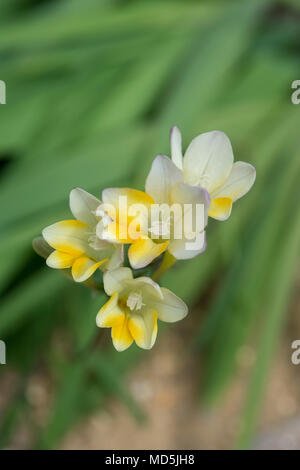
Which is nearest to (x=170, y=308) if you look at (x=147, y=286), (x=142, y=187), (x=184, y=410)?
(x=147, y=286)

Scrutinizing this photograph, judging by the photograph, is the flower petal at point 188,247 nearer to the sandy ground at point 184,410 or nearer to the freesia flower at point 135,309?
the freesia flower at point 135,309

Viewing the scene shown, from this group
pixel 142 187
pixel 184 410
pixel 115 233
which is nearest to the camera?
pixel 115 233

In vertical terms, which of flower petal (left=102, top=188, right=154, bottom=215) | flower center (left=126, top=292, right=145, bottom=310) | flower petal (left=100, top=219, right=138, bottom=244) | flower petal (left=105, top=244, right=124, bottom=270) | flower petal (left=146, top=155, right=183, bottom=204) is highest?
flower petal (left=146, top=155, right=183, bottom=204)

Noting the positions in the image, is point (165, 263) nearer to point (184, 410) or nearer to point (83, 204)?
point (83, 204)

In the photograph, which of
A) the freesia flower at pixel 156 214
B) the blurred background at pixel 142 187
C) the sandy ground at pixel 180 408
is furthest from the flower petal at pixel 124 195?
the sandy ground at pixel 180 408

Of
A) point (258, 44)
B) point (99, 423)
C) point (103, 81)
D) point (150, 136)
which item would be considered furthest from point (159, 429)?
point (258, 44)

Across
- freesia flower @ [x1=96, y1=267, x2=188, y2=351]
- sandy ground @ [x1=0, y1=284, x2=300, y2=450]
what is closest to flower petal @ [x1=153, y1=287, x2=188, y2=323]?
freesia flower @ [x1=96, y1=267, x2=188, y2=351]

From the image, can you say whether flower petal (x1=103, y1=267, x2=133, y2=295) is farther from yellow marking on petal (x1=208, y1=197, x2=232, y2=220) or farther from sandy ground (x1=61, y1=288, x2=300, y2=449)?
sandy ground (x1=61, y1=288, x2=300, y2=449)

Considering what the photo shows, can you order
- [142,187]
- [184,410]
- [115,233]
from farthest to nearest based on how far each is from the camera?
[184,410] < [142,187] < [115,233]
